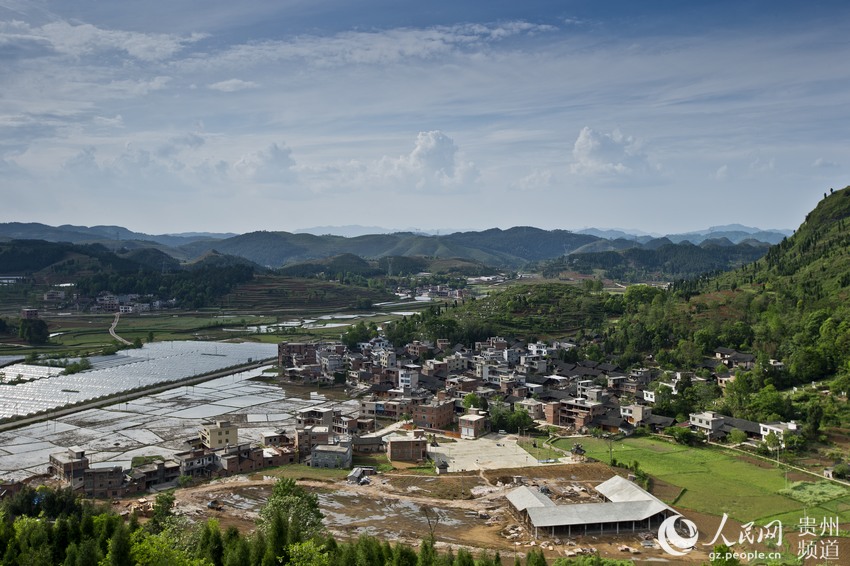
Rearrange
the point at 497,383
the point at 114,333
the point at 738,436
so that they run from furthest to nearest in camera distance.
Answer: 1. the point at 114,333
2. the point at 497,383
3. the point at 738,436

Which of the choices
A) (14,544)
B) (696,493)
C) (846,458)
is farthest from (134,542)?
(846,458)

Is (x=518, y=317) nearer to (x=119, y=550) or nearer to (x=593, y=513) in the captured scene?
(x=593, y=513)

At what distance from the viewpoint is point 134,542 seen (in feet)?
41.4

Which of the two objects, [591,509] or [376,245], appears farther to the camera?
[376,245]

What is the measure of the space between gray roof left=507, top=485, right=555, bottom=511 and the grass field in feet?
12.7

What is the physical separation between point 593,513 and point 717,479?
5.88m

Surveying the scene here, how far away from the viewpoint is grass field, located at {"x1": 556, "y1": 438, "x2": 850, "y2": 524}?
722 inches

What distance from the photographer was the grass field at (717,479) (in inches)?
722

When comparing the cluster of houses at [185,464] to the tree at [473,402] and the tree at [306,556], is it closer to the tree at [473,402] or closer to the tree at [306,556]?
the tree at [473,402]

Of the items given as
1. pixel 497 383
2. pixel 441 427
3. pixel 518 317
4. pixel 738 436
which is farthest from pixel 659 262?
pixel 441 427

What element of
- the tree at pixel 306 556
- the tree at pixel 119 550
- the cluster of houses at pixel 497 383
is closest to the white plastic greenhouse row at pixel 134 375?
the cluster of houses at pixel 497 383

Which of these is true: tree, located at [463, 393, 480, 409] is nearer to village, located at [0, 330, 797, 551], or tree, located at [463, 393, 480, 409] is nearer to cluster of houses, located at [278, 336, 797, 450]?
village, located at [0, 330, 797, 551]

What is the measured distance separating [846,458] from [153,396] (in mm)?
28871

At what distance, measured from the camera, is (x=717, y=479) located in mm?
21078
